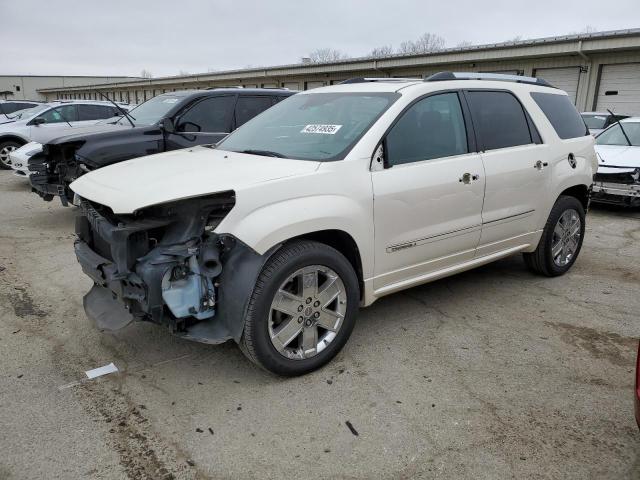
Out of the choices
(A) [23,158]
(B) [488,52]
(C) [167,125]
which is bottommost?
(A) [23,158]

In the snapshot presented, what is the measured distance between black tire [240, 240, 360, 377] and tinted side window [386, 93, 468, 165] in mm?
853

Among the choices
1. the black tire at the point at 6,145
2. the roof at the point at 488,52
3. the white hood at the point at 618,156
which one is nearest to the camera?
the white hood at the point at 618,156

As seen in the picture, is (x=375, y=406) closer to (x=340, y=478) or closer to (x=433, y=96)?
(x=340, y=478)

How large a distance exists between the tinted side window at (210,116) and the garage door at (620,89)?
12.8m

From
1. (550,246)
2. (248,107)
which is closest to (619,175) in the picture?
(550,246)

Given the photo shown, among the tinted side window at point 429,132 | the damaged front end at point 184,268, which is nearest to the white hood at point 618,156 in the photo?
the tinted side window at point 429,132

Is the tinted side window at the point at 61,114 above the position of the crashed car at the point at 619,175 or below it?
above

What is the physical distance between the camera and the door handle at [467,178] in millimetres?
3930

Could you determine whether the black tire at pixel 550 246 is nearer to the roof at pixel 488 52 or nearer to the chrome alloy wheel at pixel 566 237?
the chrome alloy wheel at pixel 566 237

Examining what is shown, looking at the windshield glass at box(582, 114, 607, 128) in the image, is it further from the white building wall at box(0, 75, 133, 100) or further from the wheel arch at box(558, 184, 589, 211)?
the white building wall at box(0, 75, 133, 100)

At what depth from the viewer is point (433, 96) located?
12.9ft

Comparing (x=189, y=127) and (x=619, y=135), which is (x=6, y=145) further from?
(x=619, y=135)

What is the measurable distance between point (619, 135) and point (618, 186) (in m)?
2.08

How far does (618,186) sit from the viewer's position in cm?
834
